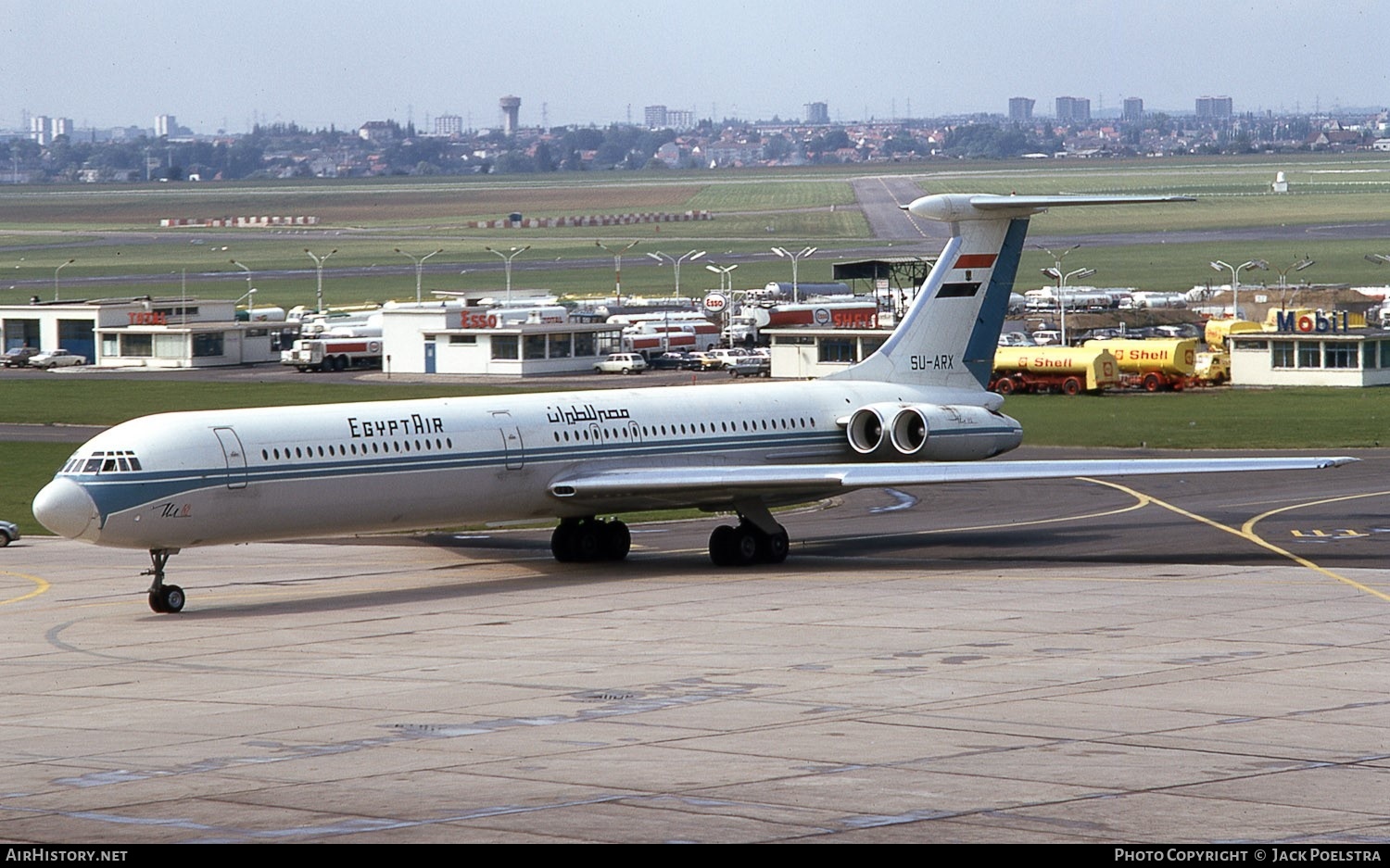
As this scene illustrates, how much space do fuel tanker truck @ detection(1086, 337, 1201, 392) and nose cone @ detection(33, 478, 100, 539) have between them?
206 ft

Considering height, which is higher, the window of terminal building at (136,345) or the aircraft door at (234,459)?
the aircraft door at (234,459)

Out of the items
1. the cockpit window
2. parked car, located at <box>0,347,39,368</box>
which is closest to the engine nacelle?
the cockpit window

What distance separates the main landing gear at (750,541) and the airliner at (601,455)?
40 mm

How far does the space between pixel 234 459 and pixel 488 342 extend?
253ft

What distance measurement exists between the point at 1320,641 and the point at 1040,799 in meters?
12.4

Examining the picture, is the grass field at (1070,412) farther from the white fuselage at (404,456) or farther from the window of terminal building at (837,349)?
the white fuselage at (404,456)

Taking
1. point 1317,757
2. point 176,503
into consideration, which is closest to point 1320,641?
point 1317,757

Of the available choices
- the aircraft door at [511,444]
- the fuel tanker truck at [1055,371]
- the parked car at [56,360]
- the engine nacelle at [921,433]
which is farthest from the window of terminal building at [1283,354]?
the parked car at [56,360]

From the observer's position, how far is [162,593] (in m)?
34.3

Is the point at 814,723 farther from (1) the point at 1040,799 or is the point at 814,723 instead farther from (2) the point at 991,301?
(2) the point at 991,301

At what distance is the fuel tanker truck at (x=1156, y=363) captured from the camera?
87500mm

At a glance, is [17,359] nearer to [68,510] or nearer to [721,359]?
[721,359]

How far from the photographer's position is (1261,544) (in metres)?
41.3
